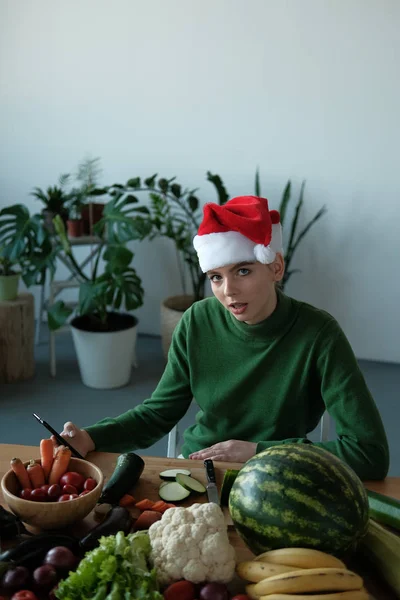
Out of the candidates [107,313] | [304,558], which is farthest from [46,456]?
[107,313]

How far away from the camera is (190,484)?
146 centimetres

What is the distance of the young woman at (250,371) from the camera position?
1.64 metres

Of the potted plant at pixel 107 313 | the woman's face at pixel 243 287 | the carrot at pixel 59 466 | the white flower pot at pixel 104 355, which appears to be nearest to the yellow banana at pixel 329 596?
the carrot at pixel 59 466

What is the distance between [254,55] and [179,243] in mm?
1205

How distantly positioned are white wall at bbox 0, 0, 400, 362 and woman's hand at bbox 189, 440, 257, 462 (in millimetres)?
3098

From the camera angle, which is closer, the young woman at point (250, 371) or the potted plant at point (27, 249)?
the young woman at point (250, 371)

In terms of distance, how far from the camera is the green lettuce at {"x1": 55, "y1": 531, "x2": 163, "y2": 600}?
1.01 m

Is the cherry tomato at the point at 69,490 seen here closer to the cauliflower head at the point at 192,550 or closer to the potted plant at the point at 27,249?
A: the cauliflower head at the point at 192,550

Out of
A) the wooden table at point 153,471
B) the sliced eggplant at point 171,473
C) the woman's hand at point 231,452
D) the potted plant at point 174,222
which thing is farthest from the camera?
the potted plant at point 174,222

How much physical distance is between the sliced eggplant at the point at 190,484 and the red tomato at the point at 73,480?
211 mm

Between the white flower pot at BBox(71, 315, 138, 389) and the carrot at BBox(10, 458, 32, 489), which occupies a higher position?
the carrot at BBox(10, 458, 32, 489)

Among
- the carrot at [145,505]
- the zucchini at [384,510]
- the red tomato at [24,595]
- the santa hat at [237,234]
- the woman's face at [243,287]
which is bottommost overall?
the carrot at [145,505]

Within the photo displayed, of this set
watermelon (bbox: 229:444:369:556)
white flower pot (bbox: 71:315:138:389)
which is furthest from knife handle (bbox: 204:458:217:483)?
white flower pot (bbox: 71:315:138:389)

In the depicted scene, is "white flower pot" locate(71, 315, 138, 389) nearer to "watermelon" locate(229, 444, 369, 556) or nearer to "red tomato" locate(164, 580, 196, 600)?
"watermelon" locate(229, 444, 369, 556)
